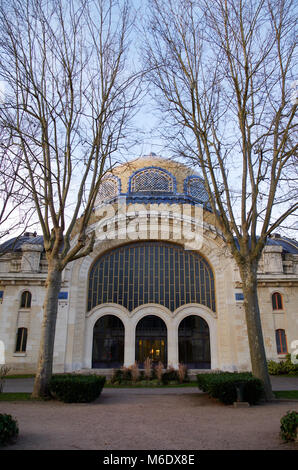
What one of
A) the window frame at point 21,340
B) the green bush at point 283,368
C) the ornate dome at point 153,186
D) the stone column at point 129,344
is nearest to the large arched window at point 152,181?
the ornate dome at point 153,186

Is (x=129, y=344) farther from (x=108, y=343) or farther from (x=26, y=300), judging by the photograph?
(x=26, y=300)

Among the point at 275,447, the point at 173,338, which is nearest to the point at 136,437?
the point at 275,447

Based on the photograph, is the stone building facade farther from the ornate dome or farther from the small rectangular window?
the ornate dome

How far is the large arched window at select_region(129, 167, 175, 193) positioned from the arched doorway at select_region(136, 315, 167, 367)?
9.96 m

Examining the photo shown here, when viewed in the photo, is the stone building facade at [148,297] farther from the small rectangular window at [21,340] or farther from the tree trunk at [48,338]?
the tree trunk at [48,338]

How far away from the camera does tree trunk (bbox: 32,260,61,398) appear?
11.5m

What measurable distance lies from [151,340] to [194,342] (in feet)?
9.48

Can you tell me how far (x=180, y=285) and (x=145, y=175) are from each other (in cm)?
951

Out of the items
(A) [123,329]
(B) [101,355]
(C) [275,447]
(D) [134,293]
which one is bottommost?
(C) [275,447]

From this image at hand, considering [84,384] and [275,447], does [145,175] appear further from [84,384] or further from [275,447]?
[275,447]

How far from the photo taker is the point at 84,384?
11102 millimetres

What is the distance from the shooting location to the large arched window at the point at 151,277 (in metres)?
22.6

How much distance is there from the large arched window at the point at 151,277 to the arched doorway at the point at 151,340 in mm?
1263

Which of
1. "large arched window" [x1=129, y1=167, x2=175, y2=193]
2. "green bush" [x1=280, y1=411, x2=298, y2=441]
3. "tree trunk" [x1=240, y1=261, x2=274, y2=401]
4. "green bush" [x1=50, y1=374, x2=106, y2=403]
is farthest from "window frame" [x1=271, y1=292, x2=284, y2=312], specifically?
"green bush" [x1=280, y1=411, x2=298, y2=441]
